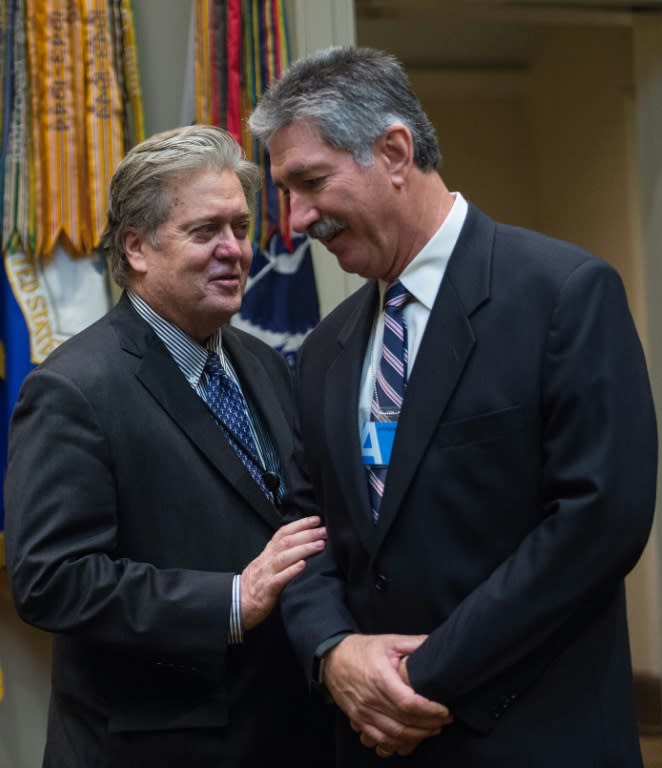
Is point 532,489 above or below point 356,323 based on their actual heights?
below

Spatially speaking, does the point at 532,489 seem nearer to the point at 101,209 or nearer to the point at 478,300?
the point at 478,300

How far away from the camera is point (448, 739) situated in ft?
5.11

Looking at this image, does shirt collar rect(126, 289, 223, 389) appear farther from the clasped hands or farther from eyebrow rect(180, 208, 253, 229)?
the clasped hands

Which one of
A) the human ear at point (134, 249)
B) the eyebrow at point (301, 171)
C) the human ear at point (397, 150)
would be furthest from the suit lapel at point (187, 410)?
the human ear at point (397, 150)

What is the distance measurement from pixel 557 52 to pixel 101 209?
3786 millimetres

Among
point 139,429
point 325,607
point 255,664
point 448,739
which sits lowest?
point 255,664

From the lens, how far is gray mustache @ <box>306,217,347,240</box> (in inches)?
65.5

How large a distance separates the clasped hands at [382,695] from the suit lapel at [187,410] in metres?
0.49

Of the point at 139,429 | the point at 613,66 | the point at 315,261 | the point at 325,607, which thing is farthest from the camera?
the point at 613,66

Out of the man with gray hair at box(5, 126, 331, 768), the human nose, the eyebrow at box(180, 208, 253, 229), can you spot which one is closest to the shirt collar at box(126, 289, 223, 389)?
the man with gray hair at box(5, 126, 331, 768)

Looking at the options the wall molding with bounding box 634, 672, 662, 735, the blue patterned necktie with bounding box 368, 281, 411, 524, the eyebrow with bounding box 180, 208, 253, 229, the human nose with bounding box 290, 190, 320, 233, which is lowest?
the wall molding with bounding box 634, 672, 662, 735

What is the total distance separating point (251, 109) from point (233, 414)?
130 cm

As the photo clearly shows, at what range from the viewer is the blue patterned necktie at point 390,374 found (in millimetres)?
1643

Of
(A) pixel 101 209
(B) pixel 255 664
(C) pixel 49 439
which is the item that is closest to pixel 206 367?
(C) pixel 49 439
